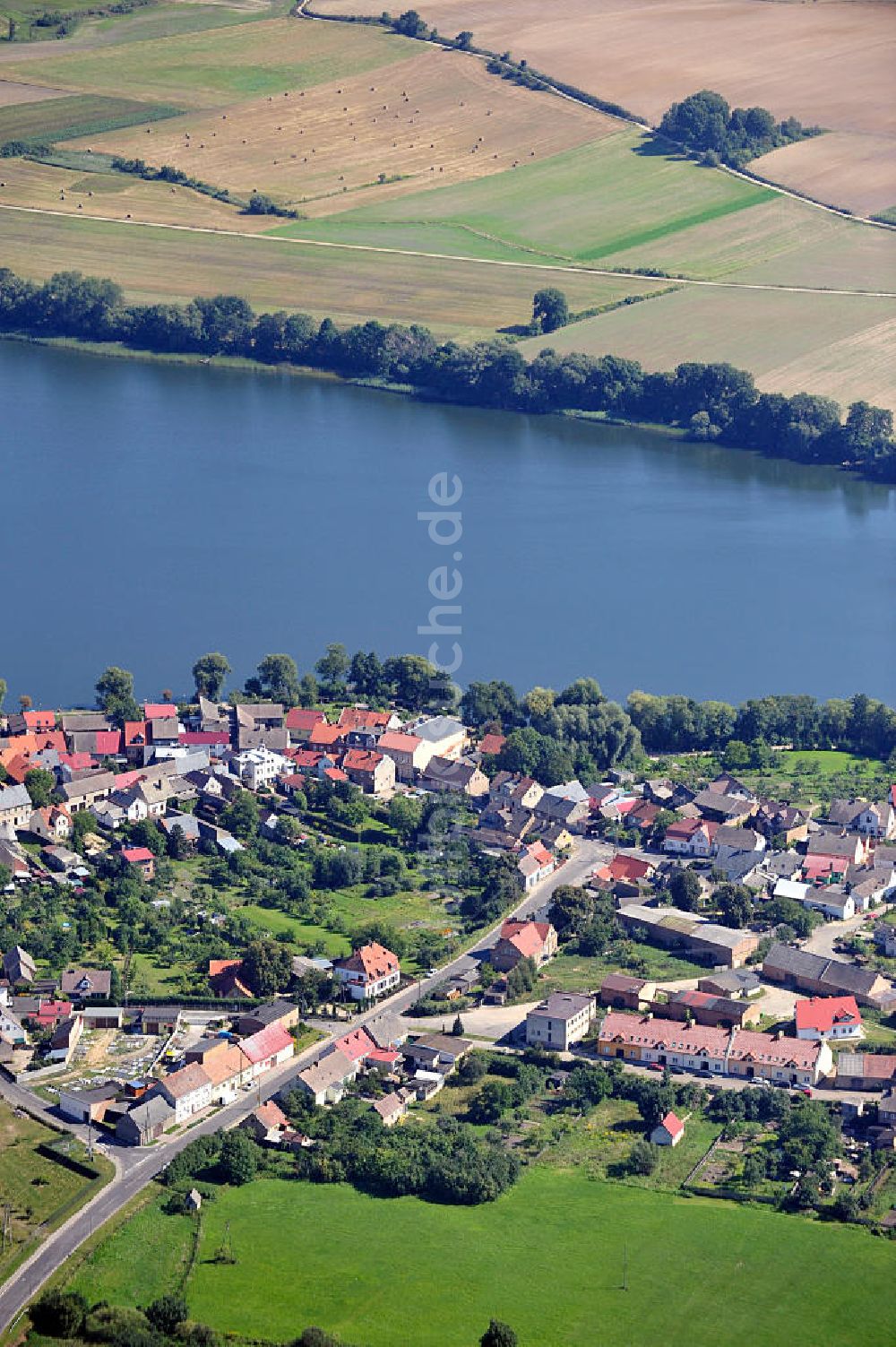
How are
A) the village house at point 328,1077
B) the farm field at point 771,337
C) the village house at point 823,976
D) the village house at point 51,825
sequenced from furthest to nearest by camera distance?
the farm field at point 771,337, the village house at point 51,825, the village house at point 823,976, the village house at point 328,1077

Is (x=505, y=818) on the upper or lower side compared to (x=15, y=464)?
lower

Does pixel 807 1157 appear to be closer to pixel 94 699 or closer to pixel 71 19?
pixel 94 699

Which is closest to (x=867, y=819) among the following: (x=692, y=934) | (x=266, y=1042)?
(x=692, y=934)

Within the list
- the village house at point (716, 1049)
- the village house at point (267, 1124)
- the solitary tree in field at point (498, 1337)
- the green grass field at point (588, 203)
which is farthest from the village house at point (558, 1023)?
the green grass field at point (588, 203)


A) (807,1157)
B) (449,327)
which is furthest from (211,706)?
(449,327)

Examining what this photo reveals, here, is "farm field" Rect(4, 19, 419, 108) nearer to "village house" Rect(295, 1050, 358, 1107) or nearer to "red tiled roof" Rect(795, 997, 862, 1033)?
"red tiled roof" Rect(795, 997, 862, 1033)

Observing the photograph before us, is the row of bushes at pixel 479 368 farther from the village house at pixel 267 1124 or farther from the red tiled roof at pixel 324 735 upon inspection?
the village house at pixel 267 1124

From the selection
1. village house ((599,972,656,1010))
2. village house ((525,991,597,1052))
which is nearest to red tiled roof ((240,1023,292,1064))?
village house ((525,991,597,1052))
